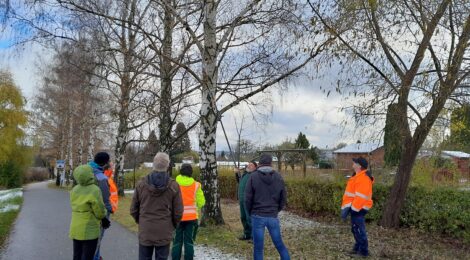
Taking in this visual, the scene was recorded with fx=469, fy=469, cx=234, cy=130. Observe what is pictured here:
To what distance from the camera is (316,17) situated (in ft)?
35.1

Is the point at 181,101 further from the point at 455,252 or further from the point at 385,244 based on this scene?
the point at 455,252

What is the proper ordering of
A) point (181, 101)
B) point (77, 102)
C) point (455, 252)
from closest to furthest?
point (455, 252), point (181, 101), point (77, 102)

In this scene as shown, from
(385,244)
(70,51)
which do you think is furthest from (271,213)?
(70,51)

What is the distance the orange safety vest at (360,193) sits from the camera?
8.53 meters

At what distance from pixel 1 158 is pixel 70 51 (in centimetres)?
3440

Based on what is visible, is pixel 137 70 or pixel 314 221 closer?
pixel 314 221

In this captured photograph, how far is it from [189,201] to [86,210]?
5.79 feet

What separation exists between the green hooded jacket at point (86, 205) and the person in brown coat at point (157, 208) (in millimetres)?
666

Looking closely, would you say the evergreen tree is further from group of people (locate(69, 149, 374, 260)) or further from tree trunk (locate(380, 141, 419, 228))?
group of people (locate(69, 149, 374, 260))

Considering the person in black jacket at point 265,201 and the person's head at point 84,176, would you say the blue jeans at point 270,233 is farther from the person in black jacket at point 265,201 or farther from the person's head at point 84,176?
the person's head at point 84,176

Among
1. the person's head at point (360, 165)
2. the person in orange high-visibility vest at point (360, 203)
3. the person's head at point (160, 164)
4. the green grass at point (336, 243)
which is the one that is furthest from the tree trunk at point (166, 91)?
the person's head at point (160, 164)

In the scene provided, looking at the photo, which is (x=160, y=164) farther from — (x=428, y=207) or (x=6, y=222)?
(x=6, y=222)

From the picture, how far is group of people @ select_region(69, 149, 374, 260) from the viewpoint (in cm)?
571

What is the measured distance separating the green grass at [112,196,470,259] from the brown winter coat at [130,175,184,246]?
3.03 m
